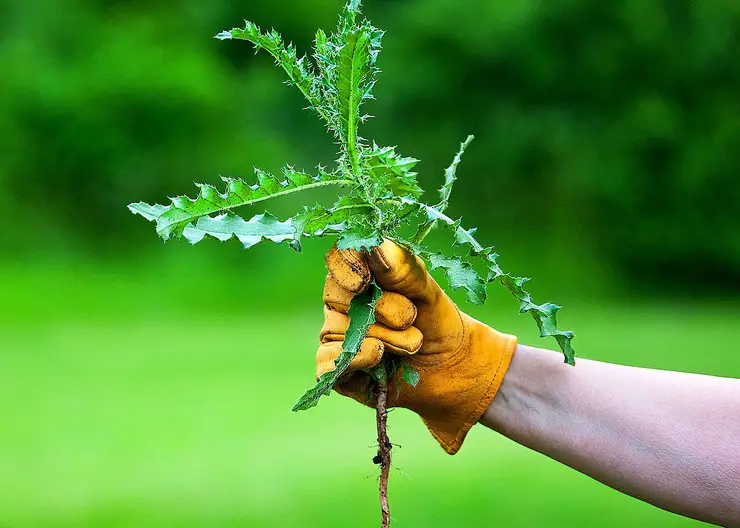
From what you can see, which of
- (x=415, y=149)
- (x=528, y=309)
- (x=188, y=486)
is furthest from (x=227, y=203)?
(x=415, y=149)

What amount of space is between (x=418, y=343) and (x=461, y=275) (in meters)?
0.33

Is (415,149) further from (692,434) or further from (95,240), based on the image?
(692,434)

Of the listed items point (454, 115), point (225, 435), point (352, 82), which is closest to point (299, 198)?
point (454, 115)

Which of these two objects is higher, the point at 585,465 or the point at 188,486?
the point at 188,486

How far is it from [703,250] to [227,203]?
18647mm

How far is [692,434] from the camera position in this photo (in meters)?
2.38

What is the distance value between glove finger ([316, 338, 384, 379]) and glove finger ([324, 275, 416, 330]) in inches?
2.7

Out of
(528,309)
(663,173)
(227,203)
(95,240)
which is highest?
(663,173)

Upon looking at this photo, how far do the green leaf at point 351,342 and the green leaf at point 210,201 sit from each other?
0.33 metres

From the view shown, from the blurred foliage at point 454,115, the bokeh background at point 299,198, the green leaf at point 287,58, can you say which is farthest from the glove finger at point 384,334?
the blurred foliage at point 454,115

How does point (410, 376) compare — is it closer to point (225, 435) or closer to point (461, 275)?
point (461, 275)

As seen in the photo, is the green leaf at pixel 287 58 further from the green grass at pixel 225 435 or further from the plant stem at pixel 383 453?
the green grass at pixel 225 435

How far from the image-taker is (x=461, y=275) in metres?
2.27

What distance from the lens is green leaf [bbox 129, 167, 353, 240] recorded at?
2102 millimetres
